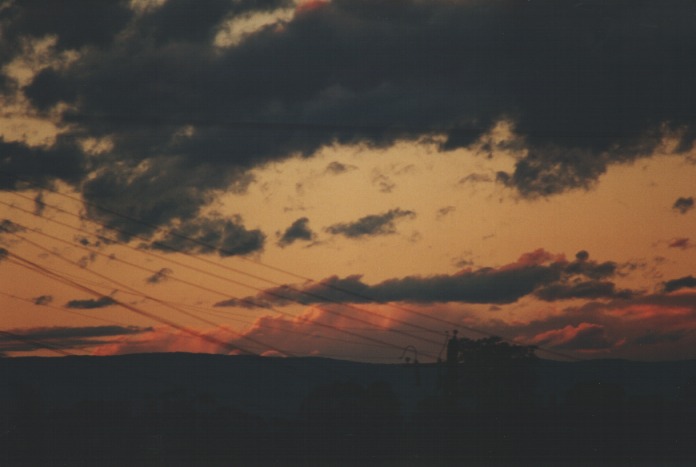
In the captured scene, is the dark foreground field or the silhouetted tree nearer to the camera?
the dark foreground field

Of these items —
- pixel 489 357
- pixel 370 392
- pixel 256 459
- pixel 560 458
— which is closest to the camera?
pixel 256 459

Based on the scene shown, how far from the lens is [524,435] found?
2606 inches

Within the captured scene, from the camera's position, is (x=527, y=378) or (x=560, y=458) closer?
(x=560, y=458)

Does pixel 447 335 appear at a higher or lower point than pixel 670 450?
higher

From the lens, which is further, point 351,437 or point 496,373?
point 496,373

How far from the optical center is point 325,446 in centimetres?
6062

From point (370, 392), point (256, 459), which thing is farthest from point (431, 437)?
point (370, 392)

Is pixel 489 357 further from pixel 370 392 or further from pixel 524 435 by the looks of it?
pixel 524 435

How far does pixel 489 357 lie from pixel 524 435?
48935mm

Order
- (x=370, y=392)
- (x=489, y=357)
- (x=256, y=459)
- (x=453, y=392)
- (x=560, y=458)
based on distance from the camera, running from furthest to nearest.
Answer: (x=489, y=357)
(x=370, y=392)
(x=453, y=392)
(x=560, y=458)
(x=256, y=459)

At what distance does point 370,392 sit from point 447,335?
72.5 feet

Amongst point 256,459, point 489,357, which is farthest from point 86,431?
point 489,357

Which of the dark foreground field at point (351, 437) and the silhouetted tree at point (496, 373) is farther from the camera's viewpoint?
the silhouetted tree at point (496, 373)

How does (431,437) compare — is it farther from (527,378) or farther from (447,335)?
(527,378)
